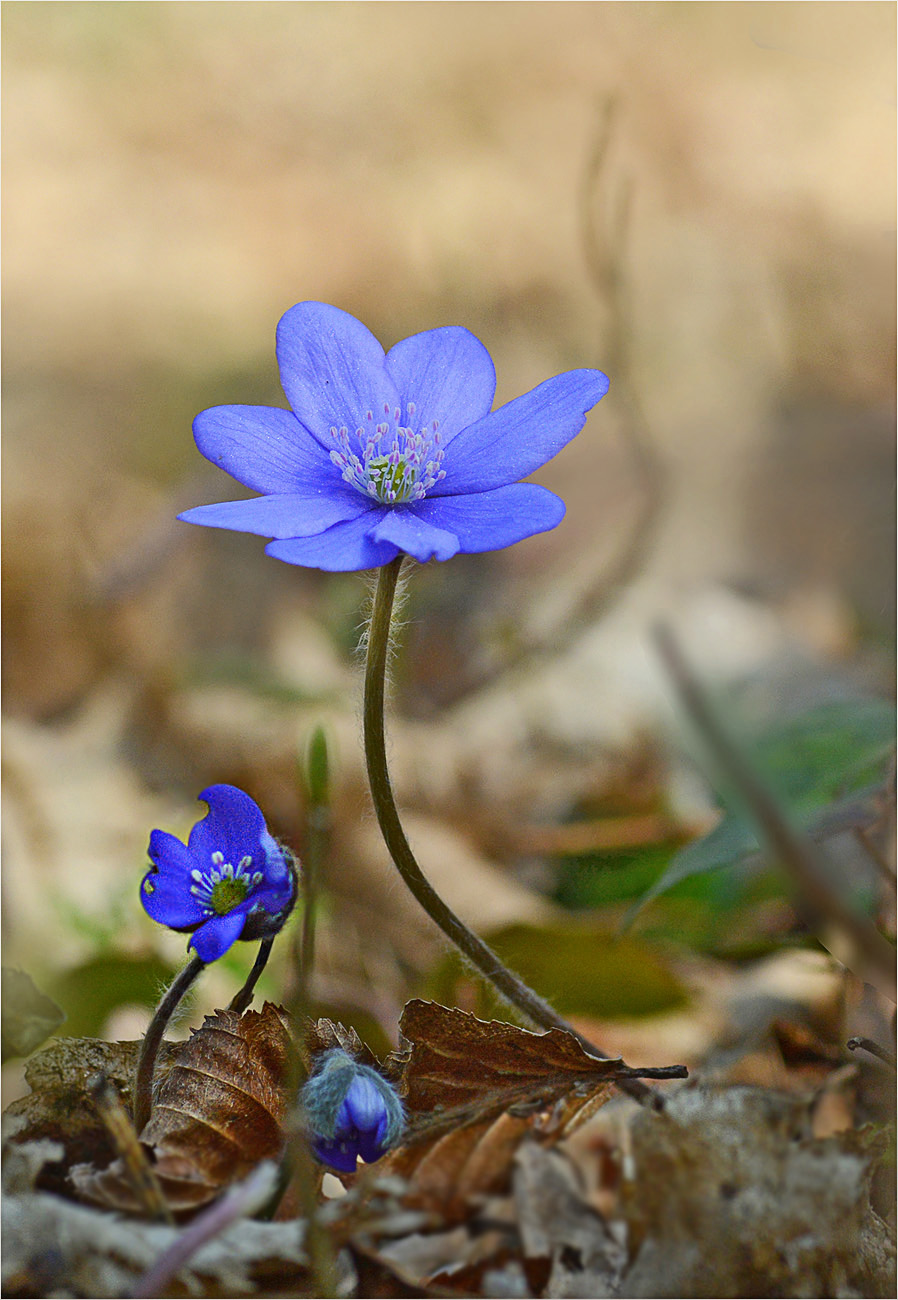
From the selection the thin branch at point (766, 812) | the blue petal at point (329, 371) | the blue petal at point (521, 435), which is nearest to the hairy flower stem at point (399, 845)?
the blue petal at point (521, 435)

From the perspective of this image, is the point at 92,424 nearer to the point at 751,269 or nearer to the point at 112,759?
the point at 112,759

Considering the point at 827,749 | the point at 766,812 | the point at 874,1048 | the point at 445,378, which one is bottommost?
the point at 874,1048

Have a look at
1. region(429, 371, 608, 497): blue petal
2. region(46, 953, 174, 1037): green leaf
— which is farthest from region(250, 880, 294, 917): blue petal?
region(46, 953, 174, 1037): green leaf

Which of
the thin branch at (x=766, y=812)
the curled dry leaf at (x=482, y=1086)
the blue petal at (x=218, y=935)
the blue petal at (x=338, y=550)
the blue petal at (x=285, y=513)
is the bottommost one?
the curled dry leaf at (x=482, y=1086)

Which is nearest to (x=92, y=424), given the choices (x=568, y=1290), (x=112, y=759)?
(x=112, y=759)

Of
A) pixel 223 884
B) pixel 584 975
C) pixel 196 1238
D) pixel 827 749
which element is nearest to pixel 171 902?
pixel 223 884

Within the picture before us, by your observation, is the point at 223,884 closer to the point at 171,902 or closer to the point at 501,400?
the point at 171,902

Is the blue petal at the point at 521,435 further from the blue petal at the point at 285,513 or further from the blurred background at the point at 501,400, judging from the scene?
the blurred background at the point at 501,400
